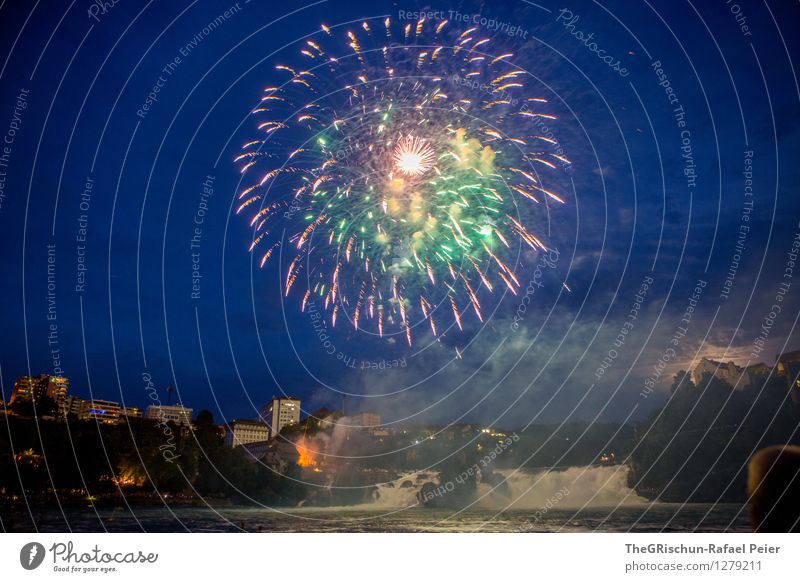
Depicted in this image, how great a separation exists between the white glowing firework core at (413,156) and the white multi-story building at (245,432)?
117 feet

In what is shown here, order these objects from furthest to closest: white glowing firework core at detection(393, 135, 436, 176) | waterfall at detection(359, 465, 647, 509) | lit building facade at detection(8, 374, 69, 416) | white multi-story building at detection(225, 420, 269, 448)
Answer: white multi-story building at detection(225, 420, 269, 448) → waterfall at detection(359, 465, 647, 509) → lit building facade at detection(8, 374, 69, 416) → white glowing firework core at detection(393, 135, 436, 176)

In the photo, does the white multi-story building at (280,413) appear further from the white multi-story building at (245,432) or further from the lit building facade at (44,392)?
the lit building facade at (44,392)

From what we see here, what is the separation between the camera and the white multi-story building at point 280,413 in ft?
130

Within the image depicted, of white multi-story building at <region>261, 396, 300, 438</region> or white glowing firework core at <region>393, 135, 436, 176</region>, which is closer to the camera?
white glowing firework core at <region>393, 135, 436, 176</region>

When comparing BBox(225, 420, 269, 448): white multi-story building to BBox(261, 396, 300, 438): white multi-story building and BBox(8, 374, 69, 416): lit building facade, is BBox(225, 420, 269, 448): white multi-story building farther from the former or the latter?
BBox(8, 374, 69, 416): lit building facade

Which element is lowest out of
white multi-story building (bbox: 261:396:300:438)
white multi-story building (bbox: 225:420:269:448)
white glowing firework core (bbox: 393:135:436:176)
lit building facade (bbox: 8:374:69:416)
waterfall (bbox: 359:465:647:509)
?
waterfall (bbox: 359:465:647:509)

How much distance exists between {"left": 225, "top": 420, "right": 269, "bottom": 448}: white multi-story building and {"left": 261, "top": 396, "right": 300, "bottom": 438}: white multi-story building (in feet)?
28.5

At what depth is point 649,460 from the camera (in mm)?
49438

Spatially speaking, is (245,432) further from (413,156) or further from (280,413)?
(413,156)

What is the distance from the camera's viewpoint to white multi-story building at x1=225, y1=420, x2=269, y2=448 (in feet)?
166

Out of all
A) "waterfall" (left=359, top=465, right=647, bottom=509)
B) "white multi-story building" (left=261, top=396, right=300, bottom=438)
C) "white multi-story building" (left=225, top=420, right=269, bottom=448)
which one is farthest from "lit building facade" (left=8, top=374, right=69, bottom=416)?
"waterfall" (left=359, top=465, right=647, bottom=509)

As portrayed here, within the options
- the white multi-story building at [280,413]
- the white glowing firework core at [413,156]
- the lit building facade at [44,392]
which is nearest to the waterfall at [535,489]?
the white multi-story building at [280,413]
